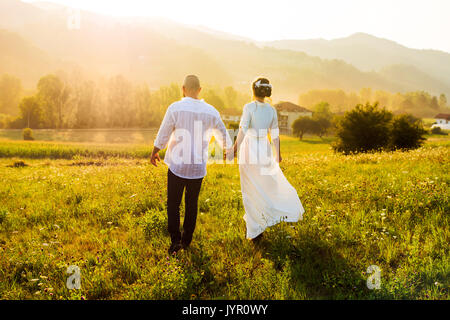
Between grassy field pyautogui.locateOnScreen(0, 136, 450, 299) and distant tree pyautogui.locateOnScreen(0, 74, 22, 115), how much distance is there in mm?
111281

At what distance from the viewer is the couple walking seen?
15.2ft

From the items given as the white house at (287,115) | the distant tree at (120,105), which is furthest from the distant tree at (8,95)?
the white house at (287,115)

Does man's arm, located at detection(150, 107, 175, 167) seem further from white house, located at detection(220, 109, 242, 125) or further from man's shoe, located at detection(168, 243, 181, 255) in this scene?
white house, located at detection(220, 109, 242, 125)

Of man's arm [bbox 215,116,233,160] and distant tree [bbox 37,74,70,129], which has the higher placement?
distant tree [bbox 37,74,70,129]

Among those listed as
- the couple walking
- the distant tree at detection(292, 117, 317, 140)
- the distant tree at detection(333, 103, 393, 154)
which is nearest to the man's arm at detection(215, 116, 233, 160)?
the couple walking

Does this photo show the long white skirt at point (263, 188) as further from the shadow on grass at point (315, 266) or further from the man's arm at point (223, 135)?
the man's arm at point (223, 135)

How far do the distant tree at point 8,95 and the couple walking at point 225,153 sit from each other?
4509 inches

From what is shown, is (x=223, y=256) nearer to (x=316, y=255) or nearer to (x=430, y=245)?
(x=316, y=255)

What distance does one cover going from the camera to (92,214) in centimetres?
679

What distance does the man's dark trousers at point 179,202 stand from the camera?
15.6 feet

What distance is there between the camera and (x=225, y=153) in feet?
17.7

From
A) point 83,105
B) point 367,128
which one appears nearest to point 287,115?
point 83,105

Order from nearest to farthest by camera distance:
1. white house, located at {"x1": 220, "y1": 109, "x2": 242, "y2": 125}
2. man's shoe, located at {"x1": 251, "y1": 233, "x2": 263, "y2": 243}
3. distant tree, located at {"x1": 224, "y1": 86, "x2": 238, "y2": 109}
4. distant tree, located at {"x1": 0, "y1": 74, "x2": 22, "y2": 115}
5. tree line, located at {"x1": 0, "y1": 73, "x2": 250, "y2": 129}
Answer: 1. man's shoe, located at {"x1": 251, "y1": 233, "x2": 263, "y2": 243}
2. tree line, located at {"x1": 0, "y1": 73, "x2": 250, "y2": 129}
3. distant tree, located at {"x1": 0, "y1": 74, "x2": 22, "y2": 115}
4. white house, located at {"x1": 220, "y1": 109, "x2": 242, "y2": 125}
5. distant tree, located at {"x1": 224, "y1": 86, "x2": 238, "y2": 109}

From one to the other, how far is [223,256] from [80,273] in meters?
2.14
